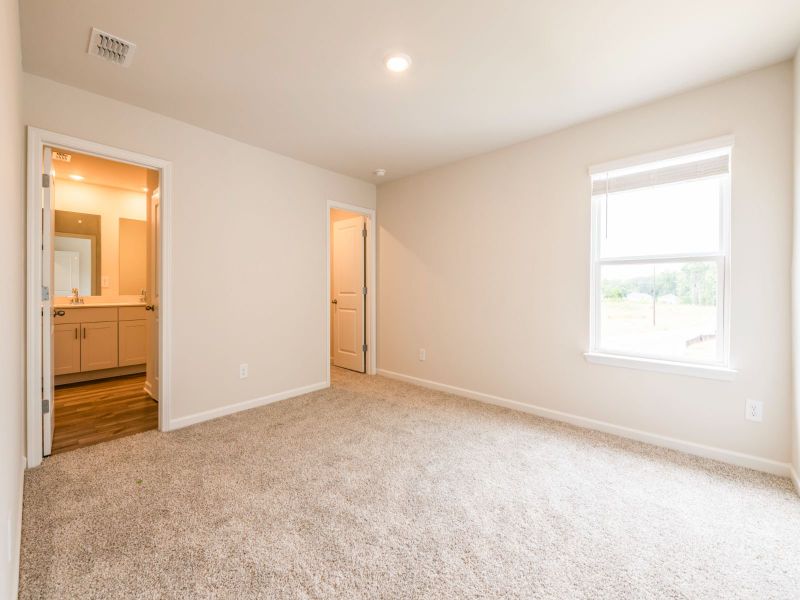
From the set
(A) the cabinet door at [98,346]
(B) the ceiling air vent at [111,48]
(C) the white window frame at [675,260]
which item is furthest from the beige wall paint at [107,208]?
(C) the white window frame at [675,260]

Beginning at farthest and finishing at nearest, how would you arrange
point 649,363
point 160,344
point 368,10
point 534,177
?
point 534,177
point 160,344
point 649,363
point 368,10

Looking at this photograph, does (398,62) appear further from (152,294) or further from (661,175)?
(152,294)

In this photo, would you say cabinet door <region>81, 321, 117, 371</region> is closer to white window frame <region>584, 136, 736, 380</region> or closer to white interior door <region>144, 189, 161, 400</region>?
white interior door <region>144, 189, 161, 400</region>

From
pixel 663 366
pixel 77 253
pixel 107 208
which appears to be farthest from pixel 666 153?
pixel 77 253

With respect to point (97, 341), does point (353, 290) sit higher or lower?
higher

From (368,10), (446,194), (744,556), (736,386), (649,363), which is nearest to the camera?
(744,556)

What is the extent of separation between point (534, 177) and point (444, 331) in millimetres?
1806

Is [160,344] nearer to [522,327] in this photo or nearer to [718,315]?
[522,327]

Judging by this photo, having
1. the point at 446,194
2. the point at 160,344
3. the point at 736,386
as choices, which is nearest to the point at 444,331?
the point at 446,194

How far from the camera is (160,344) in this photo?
9.84 feet

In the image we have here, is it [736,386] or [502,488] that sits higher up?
[736,386]

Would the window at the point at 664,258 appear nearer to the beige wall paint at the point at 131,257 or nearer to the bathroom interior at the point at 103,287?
the bathroom interior at the point at 103,287

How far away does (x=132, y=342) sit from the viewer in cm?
483

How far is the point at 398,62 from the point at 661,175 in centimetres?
206
